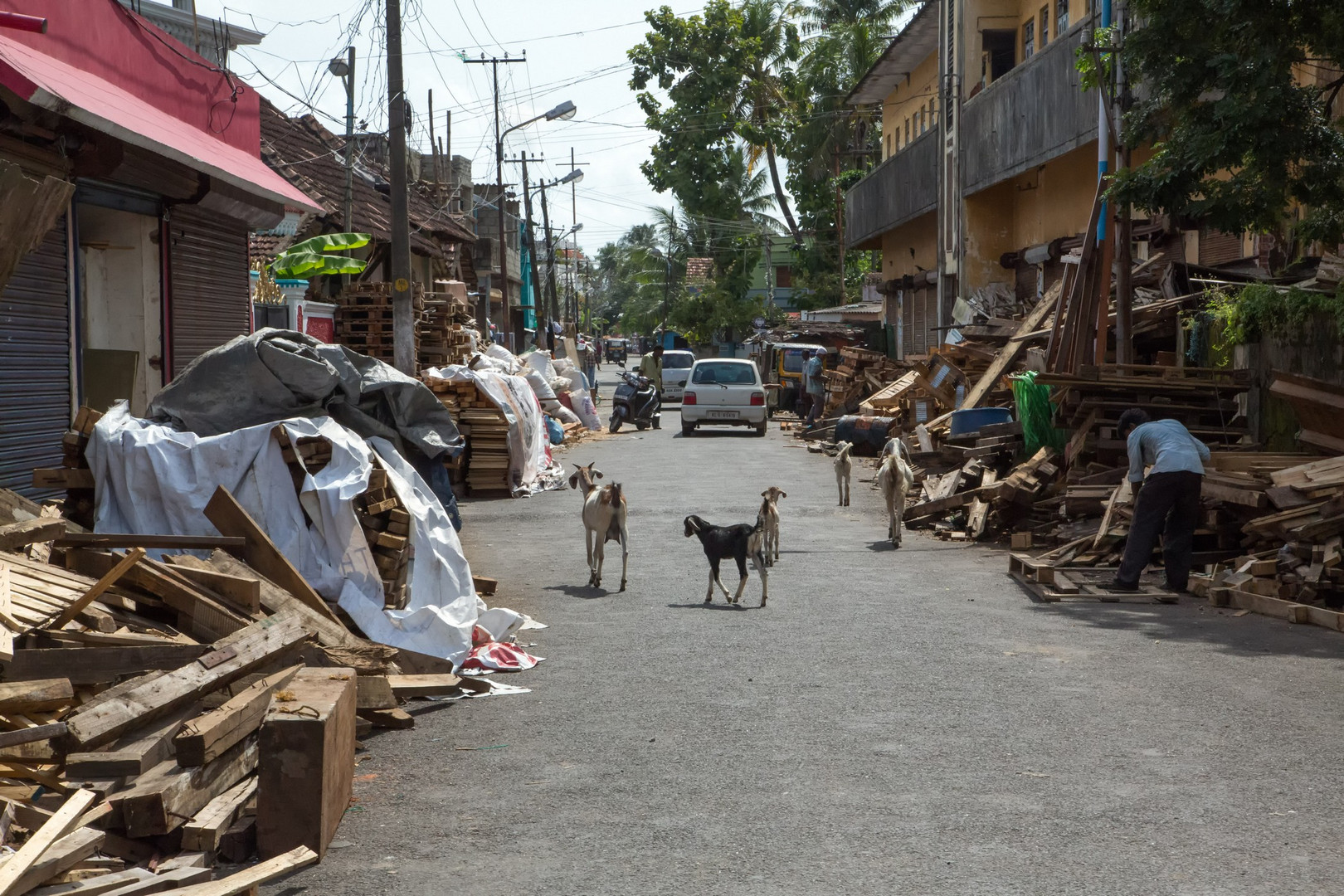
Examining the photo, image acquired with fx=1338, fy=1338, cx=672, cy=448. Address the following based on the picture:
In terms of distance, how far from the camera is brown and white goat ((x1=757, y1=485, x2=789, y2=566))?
1098cm

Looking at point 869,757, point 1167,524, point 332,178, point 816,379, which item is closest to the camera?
point 869,757

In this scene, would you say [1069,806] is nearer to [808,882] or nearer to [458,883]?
[808,882]

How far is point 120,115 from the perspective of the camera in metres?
10.1

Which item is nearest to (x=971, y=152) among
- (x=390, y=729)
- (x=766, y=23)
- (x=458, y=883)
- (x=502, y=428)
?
(x=502, y=428)

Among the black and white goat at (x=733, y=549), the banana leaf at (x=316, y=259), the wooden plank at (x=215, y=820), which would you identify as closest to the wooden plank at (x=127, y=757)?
the wooden plank at (x=215, y=820)

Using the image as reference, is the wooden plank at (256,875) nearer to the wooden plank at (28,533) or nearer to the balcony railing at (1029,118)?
the wooden plank at (28,533)

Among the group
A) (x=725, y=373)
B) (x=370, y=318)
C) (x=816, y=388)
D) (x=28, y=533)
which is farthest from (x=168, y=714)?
(x=816, y=388)

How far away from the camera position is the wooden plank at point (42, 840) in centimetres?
390

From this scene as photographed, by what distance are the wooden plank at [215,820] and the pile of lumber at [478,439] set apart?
43.4ft

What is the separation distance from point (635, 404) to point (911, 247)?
9.41m

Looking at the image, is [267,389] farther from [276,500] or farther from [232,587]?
[232,587]

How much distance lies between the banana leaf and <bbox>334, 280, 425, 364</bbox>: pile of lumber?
534 mm

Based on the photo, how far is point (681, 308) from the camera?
6800cm

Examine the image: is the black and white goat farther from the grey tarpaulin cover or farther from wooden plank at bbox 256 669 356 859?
wooden plank at bbox 256 669 356 859
